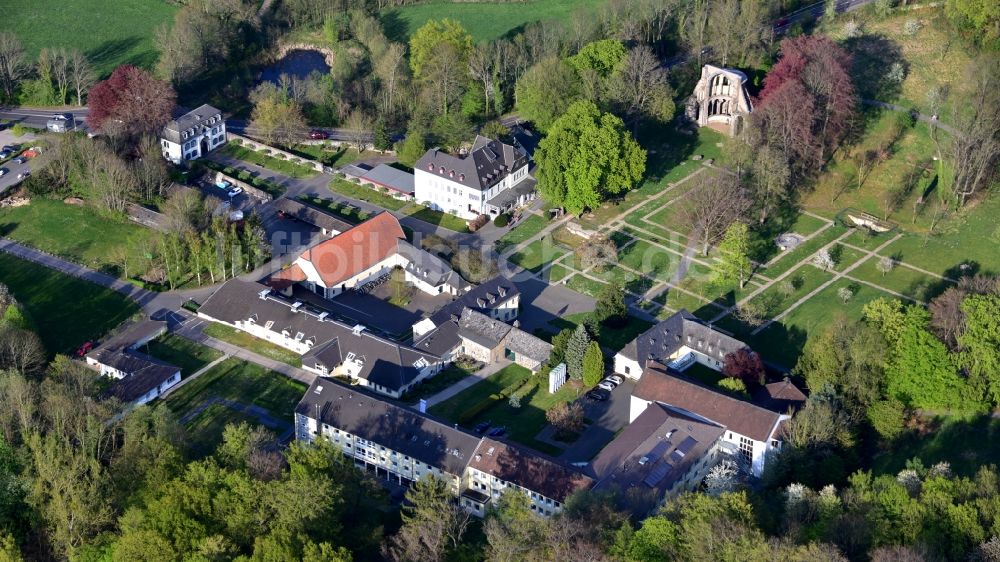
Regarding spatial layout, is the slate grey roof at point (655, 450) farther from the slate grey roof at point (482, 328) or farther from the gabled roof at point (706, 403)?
the slate grey roof at point (482, 328)

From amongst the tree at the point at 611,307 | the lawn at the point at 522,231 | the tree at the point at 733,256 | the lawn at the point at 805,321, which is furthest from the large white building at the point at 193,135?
the lawn at the point at 805,321

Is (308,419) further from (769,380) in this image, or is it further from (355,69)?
(355,69)

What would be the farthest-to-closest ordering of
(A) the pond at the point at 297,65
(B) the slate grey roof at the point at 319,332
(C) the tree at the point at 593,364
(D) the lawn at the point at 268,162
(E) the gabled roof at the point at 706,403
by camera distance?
(A) the pond at the point at 297,65 < (D) the lawn at the point at 268,162 < (B) the slate grey roof at the point at 319,332 < (C) the tree at the point at 593,364 < (E) the gabled roof at the point at 706,403

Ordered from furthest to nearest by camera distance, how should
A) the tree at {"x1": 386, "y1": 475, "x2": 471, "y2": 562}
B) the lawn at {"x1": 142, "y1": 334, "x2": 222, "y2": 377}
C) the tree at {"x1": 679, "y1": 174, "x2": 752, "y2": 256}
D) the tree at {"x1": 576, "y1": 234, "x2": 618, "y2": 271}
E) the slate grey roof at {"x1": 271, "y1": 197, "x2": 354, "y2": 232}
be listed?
the slate grey roof at {"x1": 271, "y1": 197, "x2": 354, "y2": 232}
the tree at {"x1": 576, "y1": 234, "x2": 618, "y2": 271}
the tree at {"x1": 679, "y1": 174, "x2": 752, "y2": 256}
the lawn at {"x1": 142, "y1": 334, "x2": 222, "y2": 377}
the tree at {"x1": 386, "y1": 475, "x2": 471, "y2": 562}

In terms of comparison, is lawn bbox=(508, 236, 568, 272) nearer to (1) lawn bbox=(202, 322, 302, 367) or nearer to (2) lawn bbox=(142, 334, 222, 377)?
(1) lawn bbox=(202, 322, 302, 367)

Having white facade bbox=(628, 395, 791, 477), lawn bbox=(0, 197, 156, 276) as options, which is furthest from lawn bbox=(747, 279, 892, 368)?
lawn bbox=(0, 197, 156, 276)

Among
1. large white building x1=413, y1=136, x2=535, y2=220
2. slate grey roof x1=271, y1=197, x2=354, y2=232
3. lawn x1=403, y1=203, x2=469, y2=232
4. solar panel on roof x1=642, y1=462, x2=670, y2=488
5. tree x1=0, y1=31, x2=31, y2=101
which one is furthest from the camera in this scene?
tree x1=0, y1=31, x2=31, y2=101

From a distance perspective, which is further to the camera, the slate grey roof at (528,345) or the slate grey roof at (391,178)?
the slate grey roof at (391,178)

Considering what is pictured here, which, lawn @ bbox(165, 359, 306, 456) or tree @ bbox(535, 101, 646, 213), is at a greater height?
tree @ bbox(535, 101, 646, 213)
